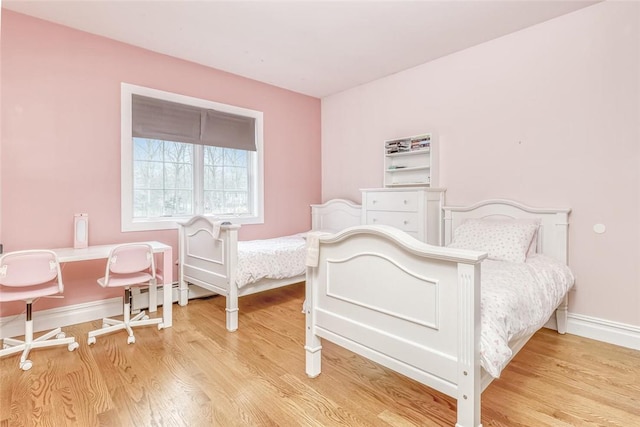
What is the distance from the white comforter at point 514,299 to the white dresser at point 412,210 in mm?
916

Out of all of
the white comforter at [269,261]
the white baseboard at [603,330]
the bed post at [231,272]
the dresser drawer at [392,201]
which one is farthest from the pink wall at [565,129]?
the bed post at [231,272]

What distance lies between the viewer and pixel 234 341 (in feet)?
8.59

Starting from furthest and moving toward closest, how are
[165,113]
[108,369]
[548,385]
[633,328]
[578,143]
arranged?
[165,113], [578,143], [633,328], [108,369], [548,385]

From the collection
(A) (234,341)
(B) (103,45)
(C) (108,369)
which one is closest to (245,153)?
(B) (103,45)

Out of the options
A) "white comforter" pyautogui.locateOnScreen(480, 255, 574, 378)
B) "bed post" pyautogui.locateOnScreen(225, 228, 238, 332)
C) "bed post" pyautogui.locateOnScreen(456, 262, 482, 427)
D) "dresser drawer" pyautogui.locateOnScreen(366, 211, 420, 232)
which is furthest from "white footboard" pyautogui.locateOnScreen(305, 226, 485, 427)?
"dresser drawer" pyautogui.locateOnScreen(366, 211, 420, 232)

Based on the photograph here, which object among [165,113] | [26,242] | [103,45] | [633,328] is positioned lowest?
[633,328]

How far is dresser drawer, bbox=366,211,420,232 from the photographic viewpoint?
3.42m

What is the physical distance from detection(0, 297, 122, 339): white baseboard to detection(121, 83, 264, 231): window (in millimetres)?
759

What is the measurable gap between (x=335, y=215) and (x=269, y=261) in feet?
5.12

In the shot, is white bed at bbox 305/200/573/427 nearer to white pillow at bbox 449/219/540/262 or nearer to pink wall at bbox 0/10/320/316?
white pillow at bbox 449/219/540/262

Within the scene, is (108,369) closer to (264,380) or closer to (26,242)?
(264,380)

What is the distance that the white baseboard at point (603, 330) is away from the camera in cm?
253

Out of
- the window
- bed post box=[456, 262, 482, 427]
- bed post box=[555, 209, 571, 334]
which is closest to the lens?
bed post box=[456, 262, 482, 427]

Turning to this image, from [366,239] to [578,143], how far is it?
2.22 m
